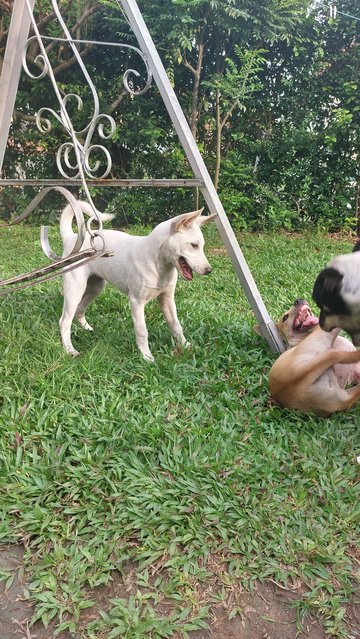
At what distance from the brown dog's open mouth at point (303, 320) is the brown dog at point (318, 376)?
0.33 m

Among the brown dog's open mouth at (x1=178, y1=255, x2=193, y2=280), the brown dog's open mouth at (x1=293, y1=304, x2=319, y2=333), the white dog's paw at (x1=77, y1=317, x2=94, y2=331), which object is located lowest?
the white dog's paw at (x1=77, y1=317, x2=94, y2=331)

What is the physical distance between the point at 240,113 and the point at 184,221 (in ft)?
21.1

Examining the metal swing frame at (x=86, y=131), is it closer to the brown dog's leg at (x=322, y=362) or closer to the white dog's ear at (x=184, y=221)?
the white dog's ear at (x=184, y=221)

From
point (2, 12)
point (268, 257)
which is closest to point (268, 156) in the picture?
point (268, 257)

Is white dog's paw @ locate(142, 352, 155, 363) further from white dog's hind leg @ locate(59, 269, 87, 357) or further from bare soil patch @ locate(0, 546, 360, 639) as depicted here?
bare soil patch @ locate(0, 546, 360, 639)

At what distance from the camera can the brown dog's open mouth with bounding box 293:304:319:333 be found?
3.77 metres

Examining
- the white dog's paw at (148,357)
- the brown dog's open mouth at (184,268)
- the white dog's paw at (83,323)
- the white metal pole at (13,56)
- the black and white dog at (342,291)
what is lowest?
the white dog's paw at (83,323)

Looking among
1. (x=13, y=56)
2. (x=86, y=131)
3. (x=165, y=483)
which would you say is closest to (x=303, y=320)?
(x=165, y=483)

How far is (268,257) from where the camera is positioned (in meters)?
Answer: 7.20

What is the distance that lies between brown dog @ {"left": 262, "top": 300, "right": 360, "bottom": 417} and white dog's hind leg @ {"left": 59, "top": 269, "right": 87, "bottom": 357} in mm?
1621

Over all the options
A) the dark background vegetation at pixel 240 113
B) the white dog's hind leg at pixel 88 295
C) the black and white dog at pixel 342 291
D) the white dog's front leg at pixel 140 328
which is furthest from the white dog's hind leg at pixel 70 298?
the dark background vegetation at pixel 240 113

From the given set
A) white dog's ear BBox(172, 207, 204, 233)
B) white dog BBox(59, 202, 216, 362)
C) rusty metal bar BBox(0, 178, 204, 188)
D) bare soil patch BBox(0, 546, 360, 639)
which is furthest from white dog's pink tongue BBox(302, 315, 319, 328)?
bare soil patch BBox(0, 546, 360, 639)

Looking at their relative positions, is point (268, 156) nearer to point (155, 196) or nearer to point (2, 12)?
point (155, 196)

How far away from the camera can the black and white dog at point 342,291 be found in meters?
2.81
